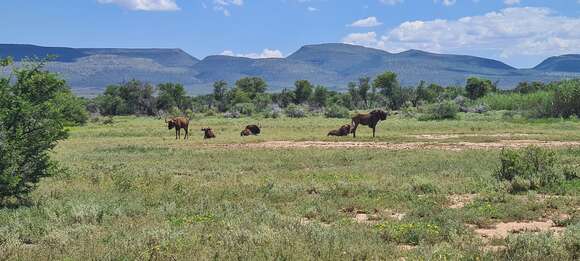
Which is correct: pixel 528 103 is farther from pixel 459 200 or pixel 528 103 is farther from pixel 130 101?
pixel 130 101

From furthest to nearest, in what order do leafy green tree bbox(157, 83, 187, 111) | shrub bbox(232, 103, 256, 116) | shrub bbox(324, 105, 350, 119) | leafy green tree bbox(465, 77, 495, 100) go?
leafy green tree bbox(465, 77, 495, 100)
leafy green tree bbox(157, 83, 187, 111)
shrub bbox(232, 103, 256, 116)
shrub bbox(324, 105, 350, 119)

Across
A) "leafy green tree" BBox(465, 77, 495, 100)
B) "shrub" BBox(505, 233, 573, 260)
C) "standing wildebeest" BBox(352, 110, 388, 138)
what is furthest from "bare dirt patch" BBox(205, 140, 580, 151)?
"leafy green tree" BBox(465, 77, 495, 100)

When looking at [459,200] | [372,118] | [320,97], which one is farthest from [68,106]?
[320,97]

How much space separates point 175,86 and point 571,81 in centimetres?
5981

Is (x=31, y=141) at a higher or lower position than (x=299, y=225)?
higher

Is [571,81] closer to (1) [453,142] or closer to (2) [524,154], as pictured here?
(1) [453,142]

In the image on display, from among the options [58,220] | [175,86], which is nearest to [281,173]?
[58,220]

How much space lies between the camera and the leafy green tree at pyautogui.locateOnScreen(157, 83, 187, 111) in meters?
87.9

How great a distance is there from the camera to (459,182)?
47.4ft

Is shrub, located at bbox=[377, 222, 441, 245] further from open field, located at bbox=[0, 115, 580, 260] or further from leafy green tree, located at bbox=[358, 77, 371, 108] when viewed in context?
leafy green tree, located at bbox=[358, 77, 371, 108]

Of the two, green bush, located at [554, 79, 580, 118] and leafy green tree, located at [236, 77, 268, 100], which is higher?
green bush, located at [554, 79, 580, 118]

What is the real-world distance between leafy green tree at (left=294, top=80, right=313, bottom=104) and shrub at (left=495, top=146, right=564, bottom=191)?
83075 millimetres

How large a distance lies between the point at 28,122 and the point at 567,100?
48.8 m

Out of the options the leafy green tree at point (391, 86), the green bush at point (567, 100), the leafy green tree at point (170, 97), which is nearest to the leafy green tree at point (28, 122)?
the green bush at point (567, 100)
